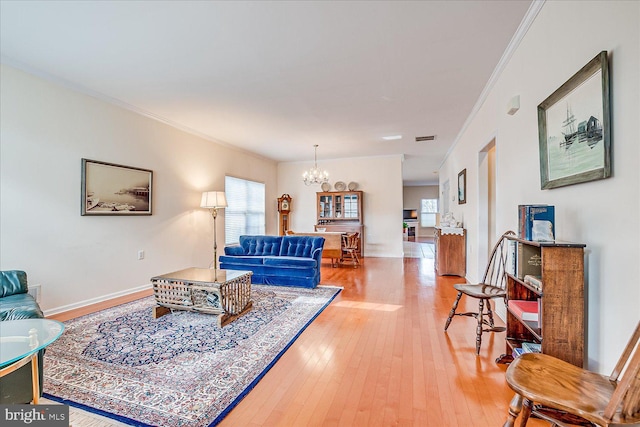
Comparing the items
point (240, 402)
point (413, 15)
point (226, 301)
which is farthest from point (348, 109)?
point (240, 402)

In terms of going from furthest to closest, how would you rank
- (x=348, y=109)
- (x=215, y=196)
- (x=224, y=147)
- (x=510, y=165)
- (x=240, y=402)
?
(x=224, y=147) < (x=215, y=196) < (x=348, y=109) < (x=510, y=165) < (x=240, y=402)

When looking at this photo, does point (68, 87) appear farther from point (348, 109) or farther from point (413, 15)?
point (413, 15)

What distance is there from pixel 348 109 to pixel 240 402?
3834 millimetres

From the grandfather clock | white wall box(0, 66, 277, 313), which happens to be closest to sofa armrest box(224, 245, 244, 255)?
white wall box(0, 66, 277, 313)

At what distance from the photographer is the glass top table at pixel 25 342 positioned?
126 cm

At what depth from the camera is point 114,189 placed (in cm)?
394

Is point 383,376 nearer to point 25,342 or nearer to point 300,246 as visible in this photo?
point 25,342

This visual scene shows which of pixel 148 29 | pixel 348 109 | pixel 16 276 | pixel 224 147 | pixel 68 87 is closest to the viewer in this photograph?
pixel 148 29

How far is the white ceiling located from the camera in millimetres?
2227

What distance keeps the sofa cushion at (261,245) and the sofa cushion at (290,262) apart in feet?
1.53

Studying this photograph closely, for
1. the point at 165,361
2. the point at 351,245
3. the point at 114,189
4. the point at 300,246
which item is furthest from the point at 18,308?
the point at 351,245

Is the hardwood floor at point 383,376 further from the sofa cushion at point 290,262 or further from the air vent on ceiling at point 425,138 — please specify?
the air vent on ceiling at point 425,138

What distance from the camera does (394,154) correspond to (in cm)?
754

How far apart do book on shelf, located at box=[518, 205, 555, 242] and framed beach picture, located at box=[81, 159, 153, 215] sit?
462cm
